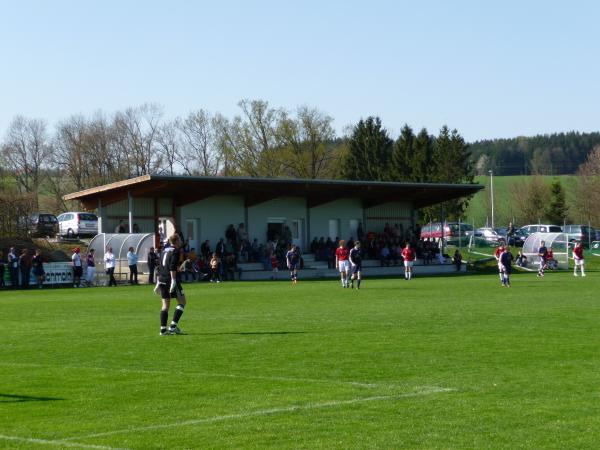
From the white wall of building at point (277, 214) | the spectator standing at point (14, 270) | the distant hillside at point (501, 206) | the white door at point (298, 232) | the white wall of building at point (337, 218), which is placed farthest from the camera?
the distant hillside at point (501, 206)

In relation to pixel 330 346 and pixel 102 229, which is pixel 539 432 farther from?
pixel 102 229

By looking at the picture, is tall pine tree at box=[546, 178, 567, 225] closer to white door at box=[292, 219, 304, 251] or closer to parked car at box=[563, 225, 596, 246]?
parked car at box=[563, 225, 596, 246]

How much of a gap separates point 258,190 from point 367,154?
144ft

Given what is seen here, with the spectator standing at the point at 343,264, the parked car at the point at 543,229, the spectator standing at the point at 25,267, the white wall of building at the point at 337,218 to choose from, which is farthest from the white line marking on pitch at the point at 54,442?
the parked car at the point at 543,229

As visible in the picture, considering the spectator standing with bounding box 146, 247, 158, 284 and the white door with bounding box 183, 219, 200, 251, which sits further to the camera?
the white door with bounding box 183, 219, 200, 251

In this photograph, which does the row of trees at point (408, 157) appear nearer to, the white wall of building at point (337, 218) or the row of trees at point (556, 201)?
the row of trees at point (556, 201)

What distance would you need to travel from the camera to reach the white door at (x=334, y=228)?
208ft

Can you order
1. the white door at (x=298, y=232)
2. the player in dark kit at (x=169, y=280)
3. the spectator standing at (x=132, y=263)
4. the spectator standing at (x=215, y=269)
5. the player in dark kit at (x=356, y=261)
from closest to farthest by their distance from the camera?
the player in dark kit at (x=169, y=280) < the player in dark kit at (x=356, y=261) < the spectator standing at (x=132, y=263) < the spectator standing at (x=215, y=269) < the white door at (x=298, y=232)

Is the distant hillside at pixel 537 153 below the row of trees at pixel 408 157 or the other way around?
the other way around

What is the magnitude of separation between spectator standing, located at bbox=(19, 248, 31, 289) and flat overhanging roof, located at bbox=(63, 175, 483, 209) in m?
7.53

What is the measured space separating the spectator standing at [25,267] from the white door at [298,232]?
19.8 meters

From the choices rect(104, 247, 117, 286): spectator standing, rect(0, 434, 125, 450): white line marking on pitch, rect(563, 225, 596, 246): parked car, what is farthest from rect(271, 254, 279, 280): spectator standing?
rect(0, 434, 125, 450): white line marking on pitch

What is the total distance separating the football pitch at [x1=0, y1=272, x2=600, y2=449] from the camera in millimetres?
9383

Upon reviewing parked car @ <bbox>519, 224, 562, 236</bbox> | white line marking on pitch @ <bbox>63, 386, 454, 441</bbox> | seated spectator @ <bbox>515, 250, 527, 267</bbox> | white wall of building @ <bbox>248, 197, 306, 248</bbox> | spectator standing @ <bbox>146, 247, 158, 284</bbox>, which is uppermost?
white wall of building @ <bbox>248, 197, 306, 248</bbox>
